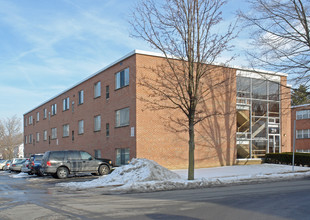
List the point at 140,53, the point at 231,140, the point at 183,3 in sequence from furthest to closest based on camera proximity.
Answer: the point at 231,140
the point at 140,53
the point at 183,3

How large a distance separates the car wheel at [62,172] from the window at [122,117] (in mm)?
5642

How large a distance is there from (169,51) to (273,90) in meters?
16.0

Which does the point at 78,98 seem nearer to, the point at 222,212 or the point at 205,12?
the point at 205,12

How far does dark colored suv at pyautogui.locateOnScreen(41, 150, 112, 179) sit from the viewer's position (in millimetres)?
19547

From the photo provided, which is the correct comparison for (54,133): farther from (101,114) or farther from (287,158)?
(287,158)

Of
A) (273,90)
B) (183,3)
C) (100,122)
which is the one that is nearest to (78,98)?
(100,122)

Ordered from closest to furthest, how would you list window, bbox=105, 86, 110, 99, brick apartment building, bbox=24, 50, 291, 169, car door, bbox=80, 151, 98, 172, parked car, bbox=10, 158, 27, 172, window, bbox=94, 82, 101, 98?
car door, bbox=80, 151, 98, 172, brick apartment building, bbox=24, 50, 291, 169, window, bbox=105, 86, 110, 99, window, bbox=94, 82, 101, 98, parked car, bbox=10, 158, 27, 172

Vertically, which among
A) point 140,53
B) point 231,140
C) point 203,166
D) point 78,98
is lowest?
point 203,166

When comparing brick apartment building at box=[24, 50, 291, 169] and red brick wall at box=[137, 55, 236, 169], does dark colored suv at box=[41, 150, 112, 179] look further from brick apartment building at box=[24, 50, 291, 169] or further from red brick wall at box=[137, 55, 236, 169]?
red brick wall at box=[137, 55, 236, 169]

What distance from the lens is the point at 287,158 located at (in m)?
25.0

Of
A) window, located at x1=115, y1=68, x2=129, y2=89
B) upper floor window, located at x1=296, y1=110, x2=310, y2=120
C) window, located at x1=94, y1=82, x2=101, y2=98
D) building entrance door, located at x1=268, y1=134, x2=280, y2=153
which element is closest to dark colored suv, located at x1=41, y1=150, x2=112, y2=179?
window, located at x1=115, y1=68, x2=129, y2=89

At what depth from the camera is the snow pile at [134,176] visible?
49.3ft

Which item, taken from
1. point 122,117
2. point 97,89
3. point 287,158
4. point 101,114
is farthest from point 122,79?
point 287,158

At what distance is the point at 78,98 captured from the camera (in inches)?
1308
